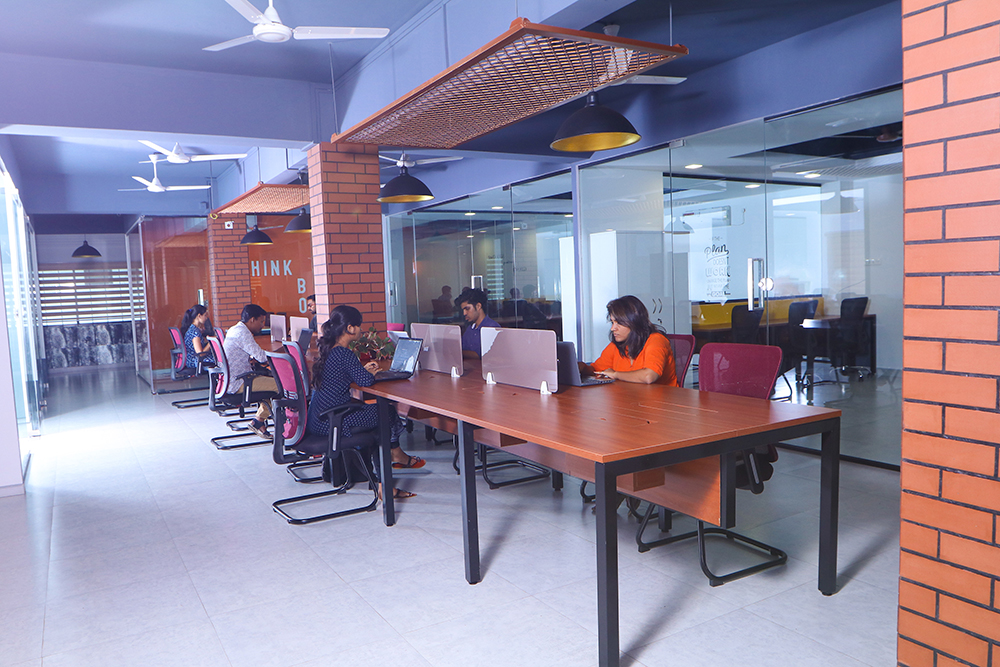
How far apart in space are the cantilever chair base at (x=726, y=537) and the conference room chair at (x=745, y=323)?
2243 millimetres

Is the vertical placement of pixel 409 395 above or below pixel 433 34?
below

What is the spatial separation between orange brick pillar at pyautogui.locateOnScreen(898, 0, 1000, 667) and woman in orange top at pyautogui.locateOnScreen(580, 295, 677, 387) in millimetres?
2087

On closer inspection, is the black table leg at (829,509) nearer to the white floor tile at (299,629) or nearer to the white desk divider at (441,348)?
the white floor tile at (299,629)

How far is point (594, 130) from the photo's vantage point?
3727mm

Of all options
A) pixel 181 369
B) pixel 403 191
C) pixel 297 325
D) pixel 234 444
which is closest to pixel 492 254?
pixel 297 325

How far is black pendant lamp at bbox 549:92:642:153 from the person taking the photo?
147 inches

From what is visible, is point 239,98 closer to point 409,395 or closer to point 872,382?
point 409,395

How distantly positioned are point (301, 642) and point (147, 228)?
9211 mm

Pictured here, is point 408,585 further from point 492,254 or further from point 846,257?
point 492,254

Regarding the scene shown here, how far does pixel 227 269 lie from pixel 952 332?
32.0 feet

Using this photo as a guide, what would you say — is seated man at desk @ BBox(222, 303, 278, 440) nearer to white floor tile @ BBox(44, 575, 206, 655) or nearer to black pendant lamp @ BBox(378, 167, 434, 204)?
black pendant lamp @ BBox(378, 167, 434, 204)

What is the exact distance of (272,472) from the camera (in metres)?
5.23

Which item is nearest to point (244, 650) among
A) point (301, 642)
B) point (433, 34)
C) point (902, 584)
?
point (301, 642)

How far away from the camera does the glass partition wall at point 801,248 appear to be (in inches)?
A: 182
